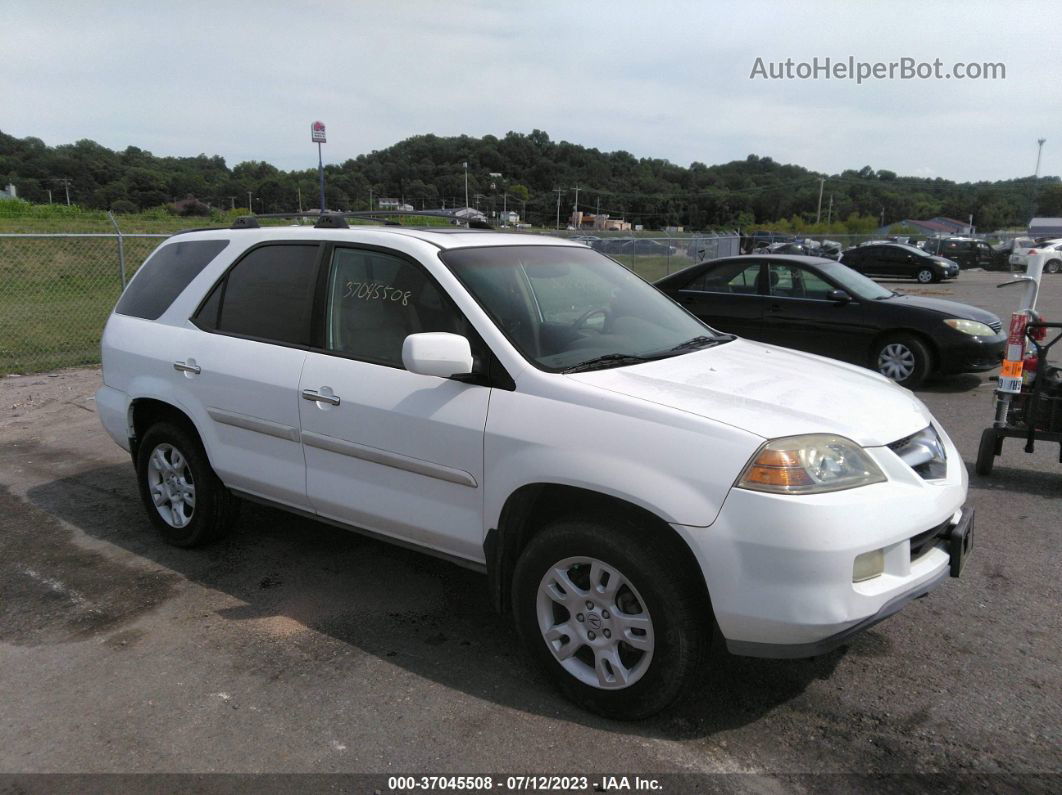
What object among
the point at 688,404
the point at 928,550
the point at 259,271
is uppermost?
the point at 259,271

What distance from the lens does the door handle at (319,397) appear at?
142 inches

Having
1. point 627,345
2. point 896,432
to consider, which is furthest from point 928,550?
point 627,345

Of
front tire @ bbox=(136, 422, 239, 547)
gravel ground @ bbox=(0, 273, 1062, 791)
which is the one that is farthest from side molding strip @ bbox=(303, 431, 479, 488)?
front tire @ bbox=(136, 422, 239, 547)

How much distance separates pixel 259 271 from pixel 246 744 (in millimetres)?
2369

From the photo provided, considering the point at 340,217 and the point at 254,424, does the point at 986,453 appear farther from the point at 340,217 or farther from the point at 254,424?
the point at 254,424

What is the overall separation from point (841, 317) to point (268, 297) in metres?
7.15

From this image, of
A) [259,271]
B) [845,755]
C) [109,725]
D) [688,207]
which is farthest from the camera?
[688,207]

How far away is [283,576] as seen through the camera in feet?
14.0

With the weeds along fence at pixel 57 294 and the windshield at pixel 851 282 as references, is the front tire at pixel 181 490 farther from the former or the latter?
the windshield at pixel 851 282

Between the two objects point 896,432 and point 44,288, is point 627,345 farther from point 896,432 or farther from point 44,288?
point 44,288

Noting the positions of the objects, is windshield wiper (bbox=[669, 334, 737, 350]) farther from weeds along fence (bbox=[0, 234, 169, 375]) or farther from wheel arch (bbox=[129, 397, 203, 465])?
weeds along fence (bbox=[0, 234, 169, 375])

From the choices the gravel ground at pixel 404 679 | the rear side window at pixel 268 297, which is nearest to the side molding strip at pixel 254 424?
the rear side window at pixel 268 297

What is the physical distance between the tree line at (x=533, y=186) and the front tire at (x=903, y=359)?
28244 mm

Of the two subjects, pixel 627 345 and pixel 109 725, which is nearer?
pixel 109 725
